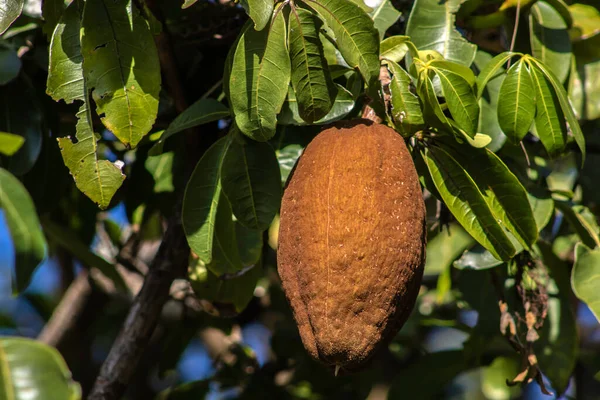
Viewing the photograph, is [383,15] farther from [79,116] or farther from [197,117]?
[79,116]

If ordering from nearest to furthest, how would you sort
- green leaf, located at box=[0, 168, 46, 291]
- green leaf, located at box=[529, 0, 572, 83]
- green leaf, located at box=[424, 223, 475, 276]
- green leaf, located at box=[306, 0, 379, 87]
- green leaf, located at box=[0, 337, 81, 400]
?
green leaf, located at box=[0, 337, 81, 400]
green leaf, located at box=[0, 168, 46, 291]
green leaf, located at box=[306, 0, 379, 87]
green leaf, located at box=[529, 0, 572, 83]
green leaf, located at box=[424, 223, 475, 276]

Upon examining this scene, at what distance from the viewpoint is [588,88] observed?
5.90 ft

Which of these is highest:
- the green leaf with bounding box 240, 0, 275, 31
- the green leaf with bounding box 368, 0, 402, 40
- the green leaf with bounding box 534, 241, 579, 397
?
the green leaf with bounding box 240, 0, 275, 31

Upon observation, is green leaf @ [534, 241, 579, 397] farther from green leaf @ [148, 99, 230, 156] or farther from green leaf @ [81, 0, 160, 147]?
green leaf @ [81, 0, 160, 147]

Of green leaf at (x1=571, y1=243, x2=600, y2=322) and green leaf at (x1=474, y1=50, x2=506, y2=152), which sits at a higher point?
green leaf at (x1=474, y1=50, x2=506, y2=152)

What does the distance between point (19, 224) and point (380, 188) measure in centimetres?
48

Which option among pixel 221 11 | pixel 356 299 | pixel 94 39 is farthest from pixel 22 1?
pixel 356 299

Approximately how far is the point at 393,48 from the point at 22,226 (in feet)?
2.08

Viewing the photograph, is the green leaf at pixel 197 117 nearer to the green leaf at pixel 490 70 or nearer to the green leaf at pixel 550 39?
the green leaf at pixel 490 70

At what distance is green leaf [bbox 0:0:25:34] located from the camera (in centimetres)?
120

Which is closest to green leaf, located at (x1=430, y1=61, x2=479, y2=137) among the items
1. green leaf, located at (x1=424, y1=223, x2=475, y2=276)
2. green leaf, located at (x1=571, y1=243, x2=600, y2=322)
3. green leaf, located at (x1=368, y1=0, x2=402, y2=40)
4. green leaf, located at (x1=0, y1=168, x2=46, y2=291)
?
green leaf, located at (x1=368, y1=0, x2=402, y2=40)

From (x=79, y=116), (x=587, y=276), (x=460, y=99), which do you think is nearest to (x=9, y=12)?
(x=79, y=116)

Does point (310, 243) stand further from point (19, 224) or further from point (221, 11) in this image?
point (221, 11)

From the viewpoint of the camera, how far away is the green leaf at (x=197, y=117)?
4.25ft
